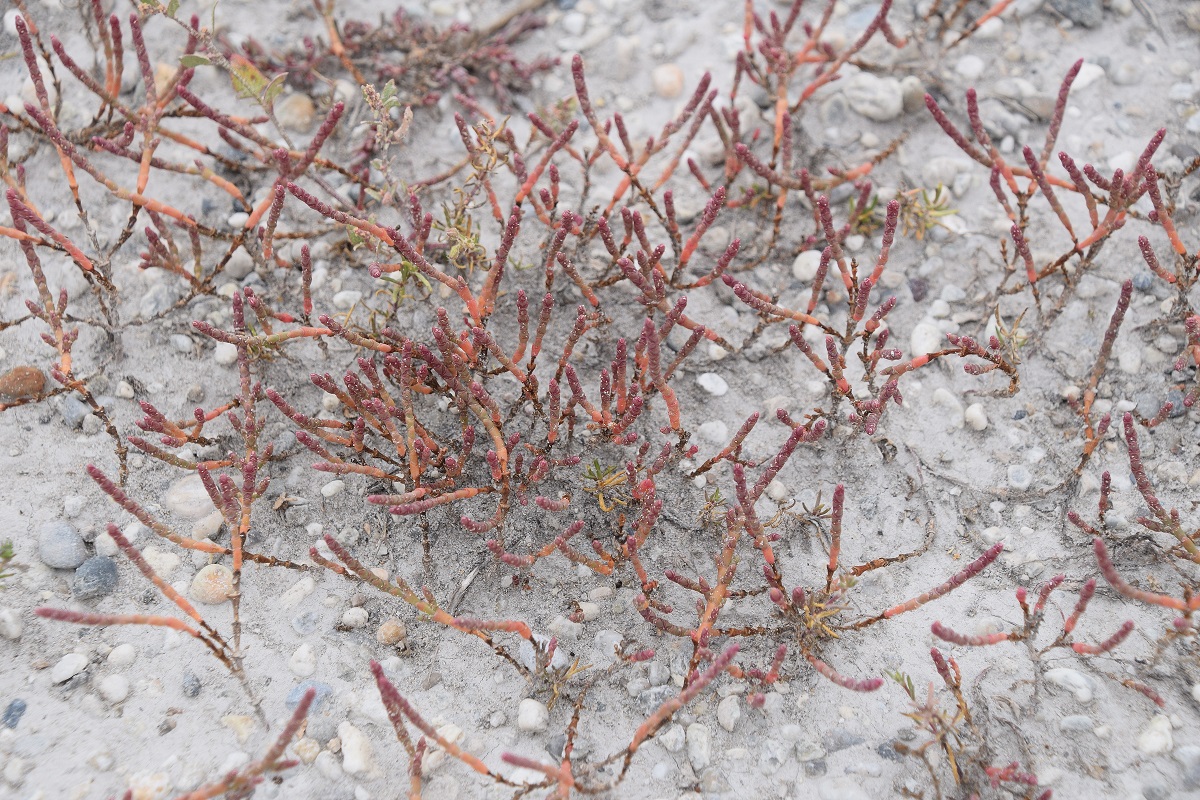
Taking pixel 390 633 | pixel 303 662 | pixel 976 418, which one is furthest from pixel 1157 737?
pixel 303 662

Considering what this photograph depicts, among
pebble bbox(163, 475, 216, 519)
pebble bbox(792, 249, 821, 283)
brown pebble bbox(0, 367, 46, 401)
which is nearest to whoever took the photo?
pebble bbox(163, 475, 216, 519)

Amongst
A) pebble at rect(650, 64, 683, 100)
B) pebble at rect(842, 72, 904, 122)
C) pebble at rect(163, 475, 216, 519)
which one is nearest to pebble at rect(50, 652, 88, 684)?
pebble at rect(163, 475, 216, 519)

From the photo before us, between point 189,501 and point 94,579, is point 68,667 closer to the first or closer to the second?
point 94,579

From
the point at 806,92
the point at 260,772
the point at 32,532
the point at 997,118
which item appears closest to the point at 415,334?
the point at 32,532

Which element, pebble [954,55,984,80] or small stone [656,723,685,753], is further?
pebble [954,55,984,80]

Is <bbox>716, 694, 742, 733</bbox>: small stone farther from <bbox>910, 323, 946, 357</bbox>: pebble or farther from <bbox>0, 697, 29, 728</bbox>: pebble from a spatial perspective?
<bbox>0, 697, 29, 728</bbox>: pebble

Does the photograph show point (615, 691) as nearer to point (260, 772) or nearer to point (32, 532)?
point (260, 772)

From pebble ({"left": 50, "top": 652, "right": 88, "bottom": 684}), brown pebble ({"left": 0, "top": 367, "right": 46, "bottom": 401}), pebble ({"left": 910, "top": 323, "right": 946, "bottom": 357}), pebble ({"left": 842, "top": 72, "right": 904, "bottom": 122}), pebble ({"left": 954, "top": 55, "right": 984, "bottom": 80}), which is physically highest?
pebble ({"left": 954, "top": 55, "right": 984, "bottom": 80})
